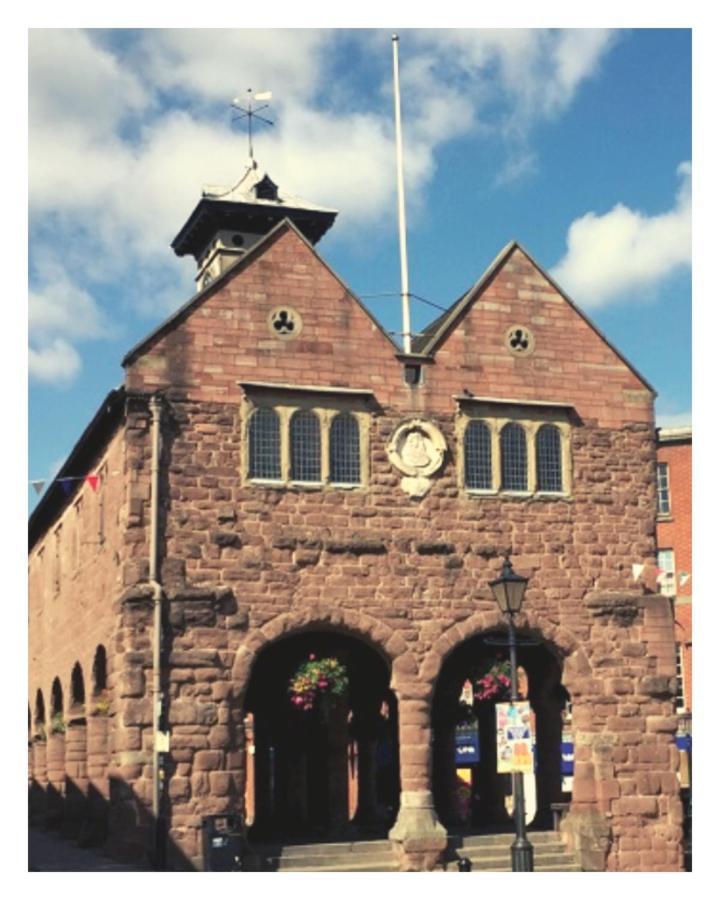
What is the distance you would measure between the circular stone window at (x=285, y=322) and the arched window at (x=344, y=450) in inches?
68.0

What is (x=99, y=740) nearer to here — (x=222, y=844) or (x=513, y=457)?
(x=222, y=844)

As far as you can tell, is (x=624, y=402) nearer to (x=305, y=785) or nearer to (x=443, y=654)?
(x=443, y=654)

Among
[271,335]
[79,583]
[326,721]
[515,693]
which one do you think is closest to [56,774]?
[79,583]

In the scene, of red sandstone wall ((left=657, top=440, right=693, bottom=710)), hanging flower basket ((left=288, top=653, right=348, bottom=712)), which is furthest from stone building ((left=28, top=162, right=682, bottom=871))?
red sandstone wall ((left=657, top=440, right=693, bottom=710))

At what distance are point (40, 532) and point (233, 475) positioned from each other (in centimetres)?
1387

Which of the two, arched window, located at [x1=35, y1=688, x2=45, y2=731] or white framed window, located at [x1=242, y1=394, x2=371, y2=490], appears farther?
arched window, located at [x1=35, y1=688, x2=45, y2=731]

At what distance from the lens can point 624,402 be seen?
91.9 feet

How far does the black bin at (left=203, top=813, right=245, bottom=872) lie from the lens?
22.8 m

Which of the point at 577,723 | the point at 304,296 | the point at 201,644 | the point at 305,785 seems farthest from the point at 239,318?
the point at 305,785

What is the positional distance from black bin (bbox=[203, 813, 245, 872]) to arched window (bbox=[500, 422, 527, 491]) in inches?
315

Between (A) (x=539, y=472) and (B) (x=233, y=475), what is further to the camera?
(A) (x=539, y=472)

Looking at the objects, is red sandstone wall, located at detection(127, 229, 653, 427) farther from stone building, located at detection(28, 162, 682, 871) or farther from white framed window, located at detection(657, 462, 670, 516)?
white framed window, located at detection(657, 462, 670, 516)

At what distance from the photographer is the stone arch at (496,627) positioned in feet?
83.8

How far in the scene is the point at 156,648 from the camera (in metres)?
24.0
